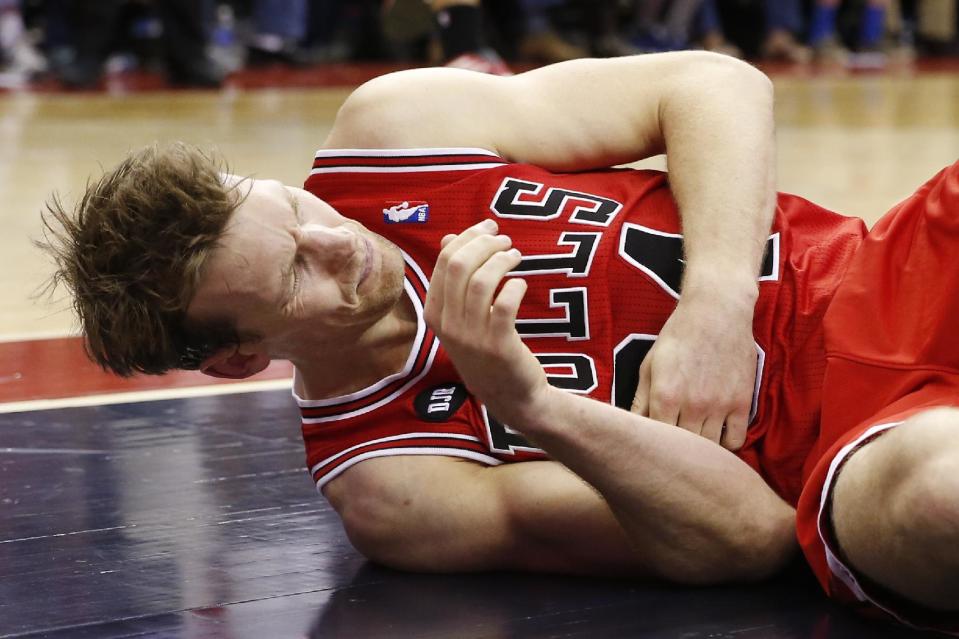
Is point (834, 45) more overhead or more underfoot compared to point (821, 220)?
more underfoot

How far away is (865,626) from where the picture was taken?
53.4 inches

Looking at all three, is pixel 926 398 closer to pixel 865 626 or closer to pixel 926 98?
pixel 865 626

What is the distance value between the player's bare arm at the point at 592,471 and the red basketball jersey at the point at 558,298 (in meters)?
0.07

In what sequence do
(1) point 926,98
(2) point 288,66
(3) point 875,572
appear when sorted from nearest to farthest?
(3) point 875,572, (1) point 926,98, (2) point 288,66

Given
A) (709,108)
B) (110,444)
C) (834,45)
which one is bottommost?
(834,45)

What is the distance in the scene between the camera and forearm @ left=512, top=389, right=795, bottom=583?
1296 millimetres

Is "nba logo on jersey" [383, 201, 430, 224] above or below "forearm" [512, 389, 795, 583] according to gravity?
above

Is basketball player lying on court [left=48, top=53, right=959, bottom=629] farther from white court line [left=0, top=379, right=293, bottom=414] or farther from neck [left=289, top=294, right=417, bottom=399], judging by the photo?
white court line [left=0, top=379, right=293, bottom=414]

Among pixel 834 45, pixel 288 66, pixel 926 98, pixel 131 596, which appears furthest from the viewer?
pixel 834 45

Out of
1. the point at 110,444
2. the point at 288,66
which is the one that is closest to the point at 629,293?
the point at 110,444

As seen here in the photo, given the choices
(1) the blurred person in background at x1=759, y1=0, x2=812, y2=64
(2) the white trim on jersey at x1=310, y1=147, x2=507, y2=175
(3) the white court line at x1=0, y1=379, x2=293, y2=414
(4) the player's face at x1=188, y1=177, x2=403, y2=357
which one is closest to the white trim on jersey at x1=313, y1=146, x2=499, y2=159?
(2) the white trim on jersey at x1=310, y1=147, x2=507, y2=175

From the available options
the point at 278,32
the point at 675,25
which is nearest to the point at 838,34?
the point at 675,25

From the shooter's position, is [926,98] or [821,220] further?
[926,98]

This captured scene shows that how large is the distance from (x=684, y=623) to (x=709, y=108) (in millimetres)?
598
